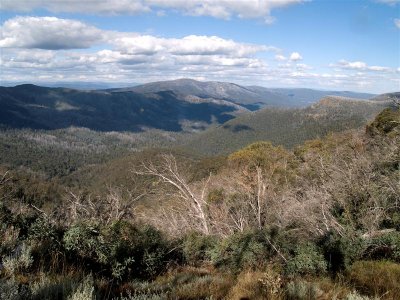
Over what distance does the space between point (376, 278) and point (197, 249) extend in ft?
13.3

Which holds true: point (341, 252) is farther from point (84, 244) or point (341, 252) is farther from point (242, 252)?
point (84, 244)

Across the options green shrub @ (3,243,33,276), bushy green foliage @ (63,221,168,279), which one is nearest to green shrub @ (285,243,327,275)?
bushy green foliage @ (63,221,168,279)

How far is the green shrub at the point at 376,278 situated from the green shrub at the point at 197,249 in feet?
10.2

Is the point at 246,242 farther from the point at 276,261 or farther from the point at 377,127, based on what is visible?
the point at 377,127

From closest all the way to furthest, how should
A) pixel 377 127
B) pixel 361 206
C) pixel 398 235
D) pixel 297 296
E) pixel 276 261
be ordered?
pixel 297 296 → pixel 276 261 → pixel 398 235 → pixel 361 206 → pixel 377 127

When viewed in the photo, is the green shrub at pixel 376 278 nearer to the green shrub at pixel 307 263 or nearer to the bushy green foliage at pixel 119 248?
the green shrub at pixel 307 263

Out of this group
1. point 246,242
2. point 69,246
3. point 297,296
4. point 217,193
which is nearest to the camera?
point 297,296

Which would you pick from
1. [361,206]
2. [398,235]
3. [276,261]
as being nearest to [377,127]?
[361,206]

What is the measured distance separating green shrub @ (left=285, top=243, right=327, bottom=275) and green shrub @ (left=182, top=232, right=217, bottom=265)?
2057 mm

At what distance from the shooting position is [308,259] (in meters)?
6.43

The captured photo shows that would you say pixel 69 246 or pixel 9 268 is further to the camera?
pixel 69 246

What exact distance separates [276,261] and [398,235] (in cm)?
333

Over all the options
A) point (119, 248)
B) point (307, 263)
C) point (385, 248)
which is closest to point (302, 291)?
point (307, 263)

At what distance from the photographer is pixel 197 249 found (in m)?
8.50
